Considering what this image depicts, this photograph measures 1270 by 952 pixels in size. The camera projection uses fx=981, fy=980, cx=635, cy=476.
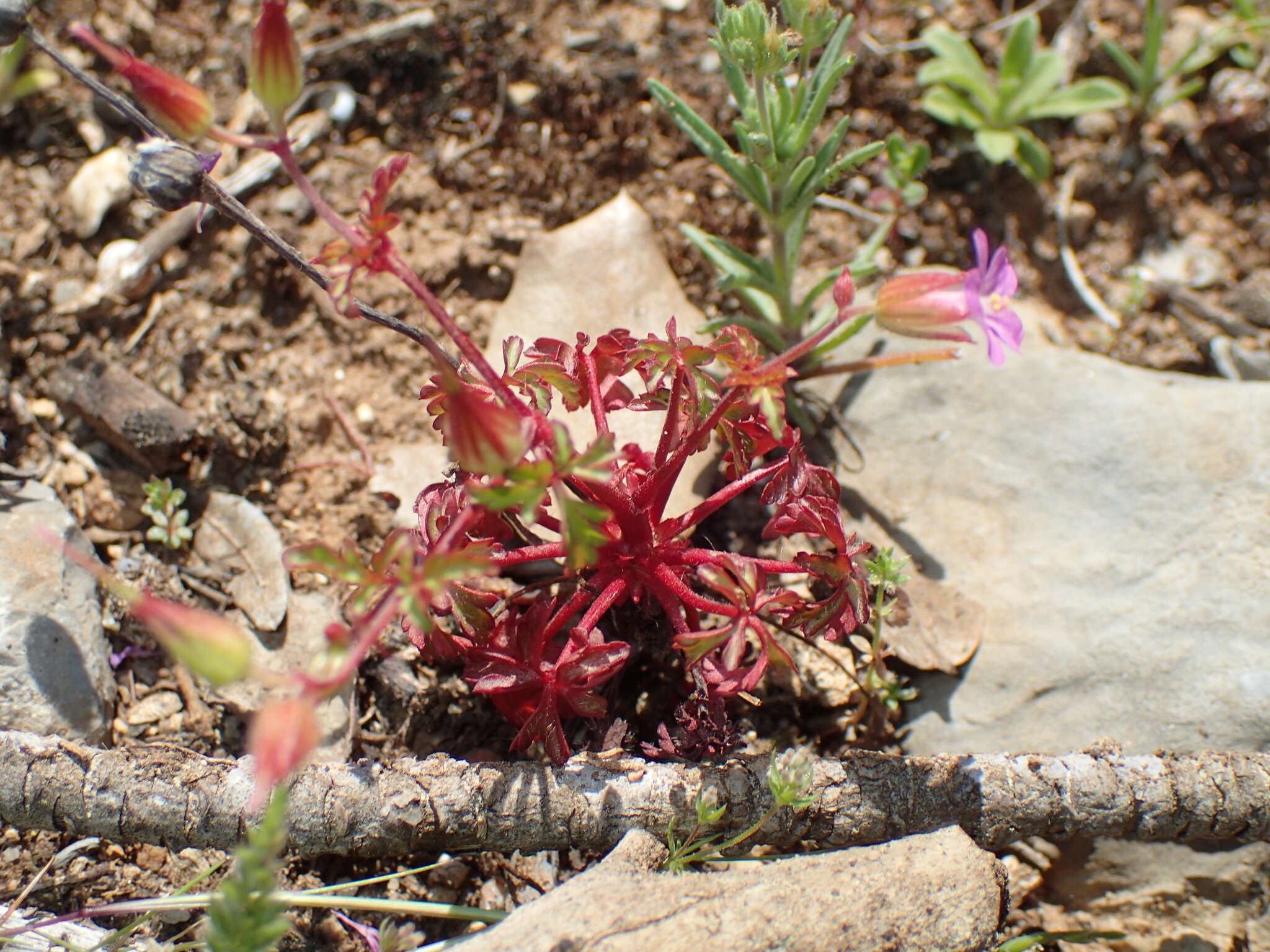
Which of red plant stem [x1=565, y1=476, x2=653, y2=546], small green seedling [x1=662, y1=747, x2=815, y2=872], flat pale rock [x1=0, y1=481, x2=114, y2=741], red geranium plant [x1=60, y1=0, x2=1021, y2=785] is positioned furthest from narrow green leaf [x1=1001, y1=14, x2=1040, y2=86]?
flat pale rock [x1=0, y1=481, x2=114, y2=741]

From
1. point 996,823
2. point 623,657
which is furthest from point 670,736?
point 996,823

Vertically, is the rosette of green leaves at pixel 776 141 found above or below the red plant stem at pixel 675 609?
above

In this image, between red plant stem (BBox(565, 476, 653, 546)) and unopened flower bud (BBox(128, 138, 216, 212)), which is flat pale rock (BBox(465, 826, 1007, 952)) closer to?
red plant stem (BBox(565, 476, 653, 546))

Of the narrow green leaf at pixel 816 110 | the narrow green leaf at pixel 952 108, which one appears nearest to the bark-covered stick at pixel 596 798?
the narrow green leaf at pixel 816 110

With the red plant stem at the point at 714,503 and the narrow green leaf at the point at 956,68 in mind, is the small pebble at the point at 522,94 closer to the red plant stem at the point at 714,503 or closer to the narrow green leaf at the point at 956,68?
the narrow green leaf at the point at 956,68

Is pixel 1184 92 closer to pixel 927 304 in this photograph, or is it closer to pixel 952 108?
pixel 952 108

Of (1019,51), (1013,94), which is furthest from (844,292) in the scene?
(1019,51)
